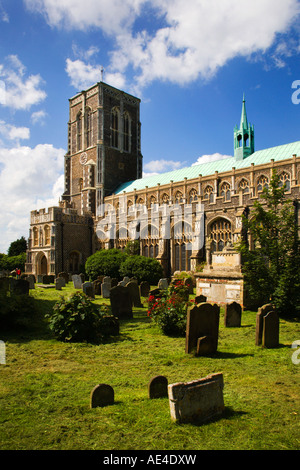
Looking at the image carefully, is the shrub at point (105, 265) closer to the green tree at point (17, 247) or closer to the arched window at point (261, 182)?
the arched window at point (261, 182)

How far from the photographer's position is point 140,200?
102 ft

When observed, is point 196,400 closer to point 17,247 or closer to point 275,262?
point 275,262

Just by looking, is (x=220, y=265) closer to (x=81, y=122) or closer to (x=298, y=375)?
(x=298, y=375)

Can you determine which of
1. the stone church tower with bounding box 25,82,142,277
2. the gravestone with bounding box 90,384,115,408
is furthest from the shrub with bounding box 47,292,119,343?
the stone church tower with bounding box 25,82,142,277

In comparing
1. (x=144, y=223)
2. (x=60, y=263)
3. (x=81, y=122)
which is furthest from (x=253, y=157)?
(x=81, y=122)

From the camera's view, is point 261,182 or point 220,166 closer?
point 261,182

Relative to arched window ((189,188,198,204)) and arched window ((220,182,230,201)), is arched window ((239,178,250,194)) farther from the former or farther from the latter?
arched window ((189,188,198,204))

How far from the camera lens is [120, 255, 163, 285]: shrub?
69.4 ft

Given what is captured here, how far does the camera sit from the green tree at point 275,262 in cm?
977

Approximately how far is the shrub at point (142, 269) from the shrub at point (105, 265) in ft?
3.36

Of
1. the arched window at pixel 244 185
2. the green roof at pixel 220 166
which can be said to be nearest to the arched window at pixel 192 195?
the green roof at pixel 220 166

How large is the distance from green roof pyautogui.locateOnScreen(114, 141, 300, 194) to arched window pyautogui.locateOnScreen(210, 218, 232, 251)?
17.9 feet

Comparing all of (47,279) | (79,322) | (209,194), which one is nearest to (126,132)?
(209,194)

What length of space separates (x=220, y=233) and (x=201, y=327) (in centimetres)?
1703
